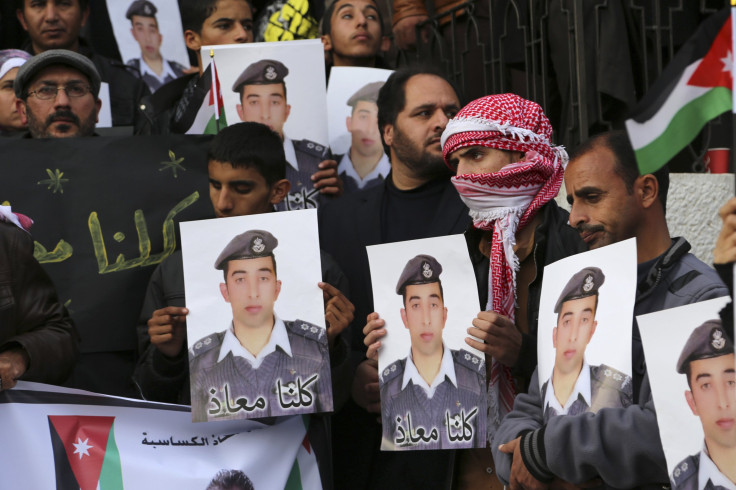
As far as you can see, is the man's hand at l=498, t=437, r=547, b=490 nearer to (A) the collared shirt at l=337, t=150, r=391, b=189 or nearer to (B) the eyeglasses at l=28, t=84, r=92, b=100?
(A) the collared shirt at l=337, t=150, r=391, b=189

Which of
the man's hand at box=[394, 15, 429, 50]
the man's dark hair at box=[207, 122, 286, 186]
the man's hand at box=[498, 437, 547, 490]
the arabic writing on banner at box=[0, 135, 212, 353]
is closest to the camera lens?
the man's hand at box=[498, 437, 547, 490]

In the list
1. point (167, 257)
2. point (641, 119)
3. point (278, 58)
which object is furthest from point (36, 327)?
point (641, 119)

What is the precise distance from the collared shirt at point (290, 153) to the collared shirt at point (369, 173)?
12.1 inches

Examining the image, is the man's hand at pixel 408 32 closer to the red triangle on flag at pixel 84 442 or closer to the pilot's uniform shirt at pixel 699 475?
the red triangle on flag at pixel 84 442

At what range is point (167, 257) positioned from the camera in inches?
202

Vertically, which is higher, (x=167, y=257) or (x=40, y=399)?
(x=167, y=257)

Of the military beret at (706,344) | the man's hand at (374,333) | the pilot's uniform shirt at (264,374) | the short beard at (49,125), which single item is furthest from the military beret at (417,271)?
the short beard at (49,125)

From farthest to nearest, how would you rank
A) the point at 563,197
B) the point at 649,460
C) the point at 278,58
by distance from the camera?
the point at 563,197, the point at 278,58, the point at 649,460

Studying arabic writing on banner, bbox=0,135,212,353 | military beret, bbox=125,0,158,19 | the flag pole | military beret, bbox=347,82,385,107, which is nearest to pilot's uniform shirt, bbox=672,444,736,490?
arabic writing on banner, bbox=0,135,212,353

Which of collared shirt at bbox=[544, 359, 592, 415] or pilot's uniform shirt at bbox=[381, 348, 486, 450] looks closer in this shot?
collared shirt at bbox=[544, 359, 592, 415]

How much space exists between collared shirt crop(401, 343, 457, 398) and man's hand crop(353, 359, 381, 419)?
0.34 m

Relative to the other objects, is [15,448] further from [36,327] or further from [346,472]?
[346,472]

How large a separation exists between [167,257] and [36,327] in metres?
0.72

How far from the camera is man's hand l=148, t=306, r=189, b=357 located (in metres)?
4.58
